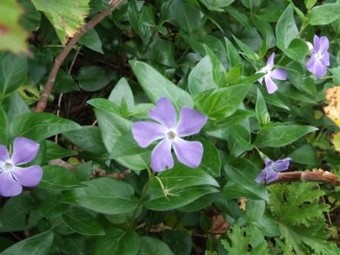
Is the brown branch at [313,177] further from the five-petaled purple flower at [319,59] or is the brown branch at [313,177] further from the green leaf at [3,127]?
the green leaf at [3,127]

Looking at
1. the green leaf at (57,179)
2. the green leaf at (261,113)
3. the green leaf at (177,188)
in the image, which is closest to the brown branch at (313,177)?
the green leaf at (261,113)

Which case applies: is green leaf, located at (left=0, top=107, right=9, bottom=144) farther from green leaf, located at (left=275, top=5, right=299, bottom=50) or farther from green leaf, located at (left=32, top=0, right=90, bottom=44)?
green leaf, located at (left=275, top=5, right=299, bottom=50)

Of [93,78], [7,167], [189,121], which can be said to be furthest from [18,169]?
[93,78]

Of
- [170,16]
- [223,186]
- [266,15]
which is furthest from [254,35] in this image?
[223,186]

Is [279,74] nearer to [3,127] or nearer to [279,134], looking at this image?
[279,134]

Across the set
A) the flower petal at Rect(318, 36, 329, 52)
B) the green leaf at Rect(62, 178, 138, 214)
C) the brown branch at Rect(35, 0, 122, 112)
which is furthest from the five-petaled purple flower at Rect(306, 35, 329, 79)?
the green leaf at Rect(62, 178, 138, 214)
